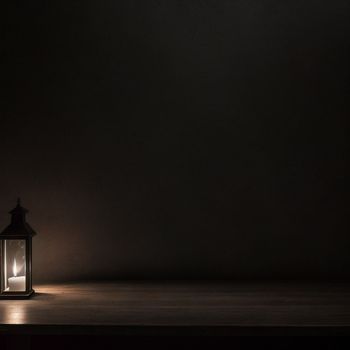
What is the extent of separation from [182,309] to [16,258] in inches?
24.5

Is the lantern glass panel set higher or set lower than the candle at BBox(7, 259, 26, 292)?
higher

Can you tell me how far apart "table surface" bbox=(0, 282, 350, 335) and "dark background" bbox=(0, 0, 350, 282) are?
0.13 metres

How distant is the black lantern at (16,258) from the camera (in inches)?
58.4

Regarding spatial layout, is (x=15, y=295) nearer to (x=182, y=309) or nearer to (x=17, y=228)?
(x=17, y=228)

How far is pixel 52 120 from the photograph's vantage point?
1.74 m

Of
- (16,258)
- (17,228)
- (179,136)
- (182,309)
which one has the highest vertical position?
(179,136)

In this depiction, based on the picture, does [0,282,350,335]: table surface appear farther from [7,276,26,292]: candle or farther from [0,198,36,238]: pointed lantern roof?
[0,198,36,238]: pointed lantern roof

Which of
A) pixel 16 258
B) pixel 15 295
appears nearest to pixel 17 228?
pixel 16 258

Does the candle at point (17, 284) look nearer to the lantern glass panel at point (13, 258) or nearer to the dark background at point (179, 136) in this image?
the lantern glass panel at point (13, 258)

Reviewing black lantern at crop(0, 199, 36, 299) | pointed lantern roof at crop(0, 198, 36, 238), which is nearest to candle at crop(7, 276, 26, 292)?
black lantern at crop(0, 199, 36, 299)

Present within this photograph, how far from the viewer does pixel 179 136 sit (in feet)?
5.65

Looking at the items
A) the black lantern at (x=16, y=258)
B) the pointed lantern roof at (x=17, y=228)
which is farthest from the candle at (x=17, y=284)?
the pointed lantern roof at (x=17, y=228)

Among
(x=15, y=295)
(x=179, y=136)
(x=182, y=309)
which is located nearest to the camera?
(x=182, y=309)

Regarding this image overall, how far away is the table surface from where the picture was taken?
1.16 metres
